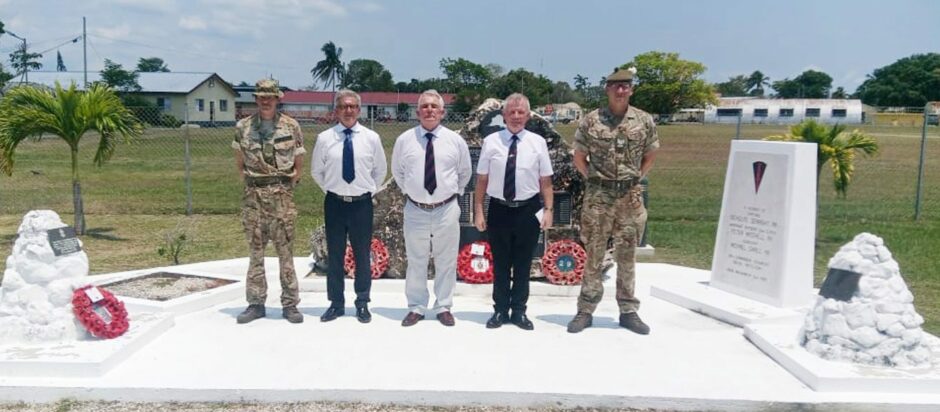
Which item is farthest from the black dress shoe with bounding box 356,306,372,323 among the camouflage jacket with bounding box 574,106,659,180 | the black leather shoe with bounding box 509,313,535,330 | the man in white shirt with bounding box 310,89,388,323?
the camouflage jacket with bounding box 574,106,659,180

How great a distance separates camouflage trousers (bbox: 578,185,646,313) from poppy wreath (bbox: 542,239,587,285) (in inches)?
50.1

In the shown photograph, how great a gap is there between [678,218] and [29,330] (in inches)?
374

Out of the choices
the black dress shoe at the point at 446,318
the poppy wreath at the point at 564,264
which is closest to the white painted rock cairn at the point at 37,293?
the black dress shoe at the point at 446,318

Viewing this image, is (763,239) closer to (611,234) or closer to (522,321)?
(611,234)

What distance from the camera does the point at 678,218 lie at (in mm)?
12000

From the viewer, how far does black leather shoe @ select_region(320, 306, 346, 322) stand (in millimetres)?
5523

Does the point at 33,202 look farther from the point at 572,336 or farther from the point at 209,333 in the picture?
the point at 572,336

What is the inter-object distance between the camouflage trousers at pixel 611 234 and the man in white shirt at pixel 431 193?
0.89 m

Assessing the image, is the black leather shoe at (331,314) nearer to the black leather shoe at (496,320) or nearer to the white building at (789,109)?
the black leather shoe at (496,320)

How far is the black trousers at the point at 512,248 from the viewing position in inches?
201

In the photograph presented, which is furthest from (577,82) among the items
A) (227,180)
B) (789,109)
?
(227,180)

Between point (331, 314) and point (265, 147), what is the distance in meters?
1.30

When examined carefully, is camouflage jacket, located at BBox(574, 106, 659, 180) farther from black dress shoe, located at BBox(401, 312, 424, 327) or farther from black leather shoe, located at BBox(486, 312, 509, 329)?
black dress shoe, located at BBox(401, 312, 424, 327)

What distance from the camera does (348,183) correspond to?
17.2 ft
